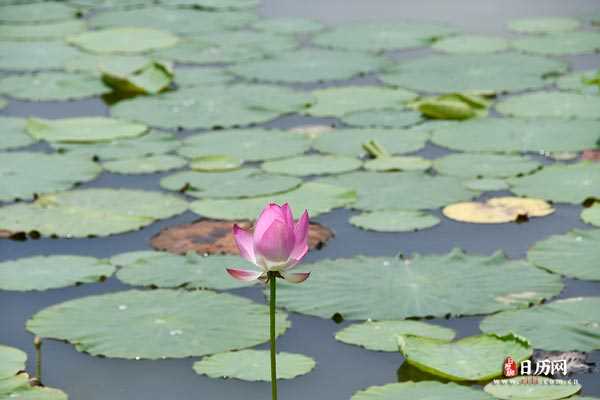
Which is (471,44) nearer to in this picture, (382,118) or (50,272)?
(382,118)

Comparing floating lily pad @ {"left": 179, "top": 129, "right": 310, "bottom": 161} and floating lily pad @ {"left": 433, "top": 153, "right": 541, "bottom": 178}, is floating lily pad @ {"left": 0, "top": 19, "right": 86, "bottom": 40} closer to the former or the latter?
floating lily pad @ {"left": 179, "top": 129, "right": 310, "bottom": 161}

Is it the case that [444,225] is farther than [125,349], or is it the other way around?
[444,225]

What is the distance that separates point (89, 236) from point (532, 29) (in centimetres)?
343

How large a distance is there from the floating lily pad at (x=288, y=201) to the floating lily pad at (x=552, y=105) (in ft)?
3.90

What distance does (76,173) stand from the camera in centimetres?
446

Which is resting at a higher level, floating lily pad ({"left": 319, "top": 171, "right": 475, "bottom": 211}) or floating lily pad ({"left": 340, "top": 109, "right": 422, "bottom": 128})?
floating lily pad ({"left": 340, "top": 109, "right": 422, "bottom": 128})

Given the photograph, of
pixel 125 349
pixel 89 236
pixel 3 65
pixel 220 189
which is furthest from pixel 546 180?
pixel 3 65

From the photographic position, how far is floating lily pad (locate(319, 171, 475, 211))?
13.3 feet

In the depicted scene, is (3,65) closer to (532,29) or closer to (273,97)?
(273,97)

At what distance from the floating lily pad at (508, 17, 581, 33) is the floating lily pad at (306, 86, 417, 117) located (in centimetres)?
141

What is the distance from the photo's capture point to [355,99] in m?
5.35

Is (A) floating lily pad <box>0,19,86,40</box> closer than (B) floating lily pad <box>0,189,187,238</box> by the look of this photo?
No

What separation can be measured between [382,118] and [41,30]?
2618 mm

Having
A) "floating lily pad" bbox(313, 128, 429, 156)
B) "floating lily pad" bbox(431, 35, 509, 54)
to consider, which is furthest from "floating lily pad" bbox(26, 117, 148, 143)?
"floating lily pad" bbox(431, 35, 509, 54)
